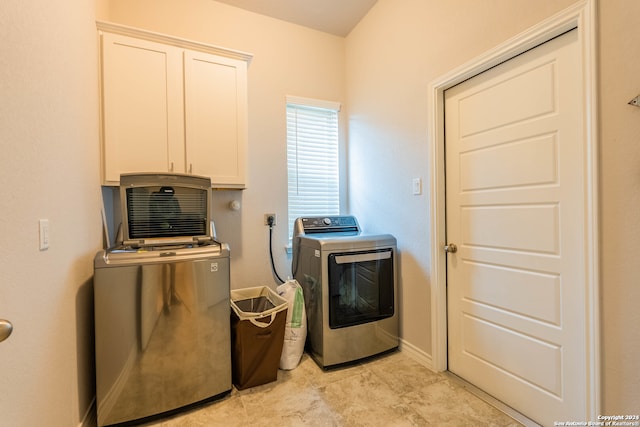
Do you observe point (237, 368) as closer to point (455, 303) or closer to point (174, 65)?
point (455, 303)

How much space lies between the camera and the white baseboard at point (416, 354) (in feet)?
7.09

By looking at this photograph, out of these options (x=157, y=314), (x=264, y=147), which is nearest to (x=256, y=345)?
(x=157, y=314)

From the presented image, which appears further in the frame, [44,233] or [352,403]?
[352,403]

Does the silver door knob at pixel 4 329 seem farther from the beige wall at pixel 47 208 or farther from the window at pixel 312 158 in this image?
the window at pixel 312 158

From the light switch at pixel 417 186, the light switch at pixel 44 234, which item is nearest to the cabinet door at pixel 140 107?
the light switch at pixel 44 234

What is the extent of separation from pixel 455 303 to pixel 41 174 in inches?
93.6

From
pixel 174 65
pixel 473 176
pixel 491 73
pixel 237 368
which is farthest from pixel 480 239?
pixel 174 65

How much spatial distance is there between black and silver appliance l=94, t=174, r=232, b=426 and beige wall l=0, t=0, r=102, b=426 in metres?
0.15

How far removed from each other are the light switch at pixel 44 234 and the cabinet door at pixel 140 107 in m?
0.86

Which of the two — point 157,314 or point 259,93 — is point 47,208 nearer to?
point 157,314

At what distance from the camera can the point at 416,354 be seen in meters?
2.27

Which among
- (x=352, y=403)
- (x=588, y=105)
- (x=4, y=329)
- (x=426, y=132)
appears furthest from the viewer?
(x=426, y=132)

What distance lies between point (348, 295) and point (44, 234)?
178 centimetres

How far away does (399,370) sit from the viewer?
2143 millimetres
